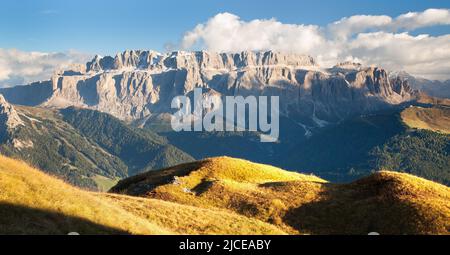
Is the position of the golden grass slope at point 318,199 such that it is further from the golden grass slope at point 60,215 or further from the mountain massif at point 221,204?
the golden grass slope at point 60,215

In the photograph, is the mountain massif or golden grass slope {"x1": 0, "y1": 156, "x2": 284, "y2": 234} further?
the mountain massif

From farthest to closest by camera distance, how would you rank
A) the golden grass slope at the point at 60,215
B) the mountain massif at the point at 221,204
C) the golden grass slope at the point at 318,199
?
the golden grass slope at the point at 318,199 < the mountain massif at the point at 221,204 < the golden grass slope at the point at 60,215

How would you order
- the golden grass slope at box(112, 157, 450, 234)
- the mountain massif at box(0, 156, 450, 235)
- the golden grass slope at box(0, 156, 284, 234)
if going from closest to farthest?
the golden grass slope at box(0, 156, 284, 234), the mountain massif at box(0, 156, 450, 235), the golden grass slope at box(112, 157, 450, 234)

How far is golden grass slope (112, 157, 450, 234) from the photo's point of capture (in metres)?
54.8

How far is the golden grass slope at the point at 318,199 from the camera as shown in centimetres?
5484

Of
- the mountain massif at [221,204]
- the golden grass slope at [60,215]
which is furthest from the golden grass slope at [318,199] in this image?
the golden grass slope at [60,215]

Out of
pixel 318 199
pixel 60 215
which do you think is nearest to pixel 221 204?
pixel 318 199

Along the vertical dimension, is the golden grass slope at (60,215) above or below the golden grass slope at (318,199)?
above

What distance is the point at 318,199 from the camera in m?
A: 66.3

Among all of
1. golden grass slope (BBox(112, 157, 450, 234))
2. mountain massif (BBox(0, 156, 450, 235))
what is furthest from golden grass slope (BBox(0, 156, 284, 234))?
golden grass slope (BBox(112, 157, 450, 234))

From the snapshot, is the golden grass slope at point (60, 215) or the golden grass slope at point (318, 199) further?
the golden grass slope at point (318, 199)

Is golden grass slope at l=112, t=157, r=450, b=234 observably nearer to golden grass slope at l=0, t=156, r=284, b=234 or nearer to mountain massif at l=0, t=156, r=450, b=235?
mountain massif at l=0, t=156, r=450, b=235
